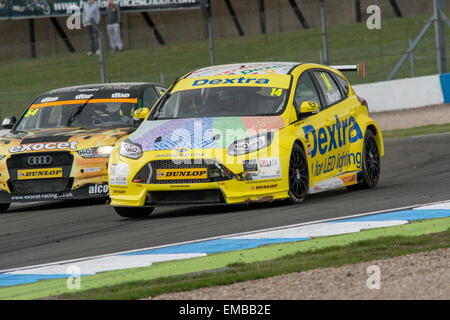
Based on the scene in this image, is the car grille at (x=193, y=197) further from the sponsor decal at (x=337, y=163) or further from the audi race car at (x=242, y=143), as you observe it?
the sponsor decal at (x=337, y=163)

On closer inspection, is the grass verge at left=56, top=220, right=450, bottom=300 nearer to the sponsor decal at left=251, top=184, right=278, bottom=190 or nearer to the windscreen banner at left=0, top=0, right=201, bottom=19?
the sponsor decal at left=251, top=184, right=278, bottom=190

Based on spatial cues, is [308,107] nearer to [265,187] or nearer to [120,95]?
[265,187]

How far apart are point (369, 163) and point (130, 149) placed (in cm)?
317

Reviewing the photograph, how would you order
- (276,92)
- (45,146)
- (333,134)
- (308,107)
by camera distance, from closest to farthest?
(308,107)
(276,92)
(333,134)
(45,146)

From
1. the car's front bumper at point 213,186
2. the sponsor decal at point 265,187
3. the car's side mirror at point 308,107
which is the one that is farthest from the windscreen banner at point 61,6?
the sponsor decal at point 265,187

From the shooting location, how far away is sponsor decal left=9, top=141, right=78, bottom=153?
40.9ft

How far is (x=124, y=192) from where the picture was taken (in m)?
10.7

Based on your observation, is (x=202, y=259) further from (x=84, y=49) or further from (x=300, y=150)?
(x=84, y=49)

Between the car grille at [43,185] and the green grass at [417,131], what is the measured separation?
380 inches

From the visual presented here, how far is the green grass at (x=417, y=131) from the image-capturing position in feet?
66.8

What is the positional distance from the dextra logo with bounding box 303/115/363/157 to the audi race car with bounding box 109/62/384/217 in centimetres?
1

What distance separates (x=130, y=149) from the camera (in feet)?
35.2

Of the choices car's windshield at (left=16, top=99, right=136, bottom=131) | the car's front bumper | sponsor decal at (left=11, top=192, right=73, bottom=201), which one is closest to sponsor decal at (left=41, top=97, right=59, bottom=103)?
car's windshield at (left=16, top=99, right=136, bottom=131)

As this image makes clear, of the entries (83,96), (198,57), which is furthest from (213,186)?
(198,57)
